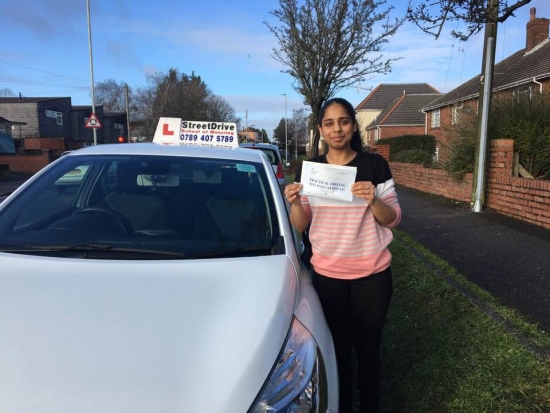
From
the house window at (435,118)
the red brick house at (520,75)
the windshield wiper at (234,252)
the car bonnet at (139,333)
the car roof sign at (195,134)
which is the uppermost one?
the red brick house at (520,75)

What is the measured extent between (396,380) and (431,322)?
0.99 metres

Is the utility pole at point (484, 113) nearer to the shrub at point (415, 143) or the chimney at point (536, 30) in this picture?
the chimney at point (536, 30)

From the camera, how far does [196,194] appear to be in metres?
2.92

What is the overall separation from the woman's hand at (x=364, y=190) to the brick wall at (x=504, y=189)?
5850 millimetres

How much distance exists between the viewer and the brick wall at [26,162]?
86.9 ft

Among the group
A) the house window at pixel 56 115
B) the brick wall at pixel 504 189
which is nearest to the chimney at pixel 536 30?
the brick wall at pixel 504 189

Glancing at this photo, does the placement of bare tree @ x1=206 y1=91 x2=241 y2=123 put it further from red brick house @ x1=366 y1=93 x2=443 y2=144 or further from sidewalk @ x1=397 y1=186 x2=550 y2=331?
sidewalk @ x1=397 y1=186 x2=550 y2=331

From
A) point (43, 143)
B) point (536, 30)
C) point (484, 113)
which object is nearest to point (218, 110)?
point (43, 143)

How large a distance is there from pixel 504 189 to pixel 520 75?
12983 millimetres

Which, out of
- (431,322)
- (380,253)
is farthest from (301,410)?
(431,322)

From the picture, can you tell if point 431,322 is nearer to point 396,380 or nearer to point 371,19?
point 396,380

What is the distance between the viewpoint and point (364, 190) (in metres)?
2.27

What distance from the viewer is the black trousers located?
2508 mm

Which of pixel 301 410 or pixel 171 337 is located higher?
pixel 171 337
